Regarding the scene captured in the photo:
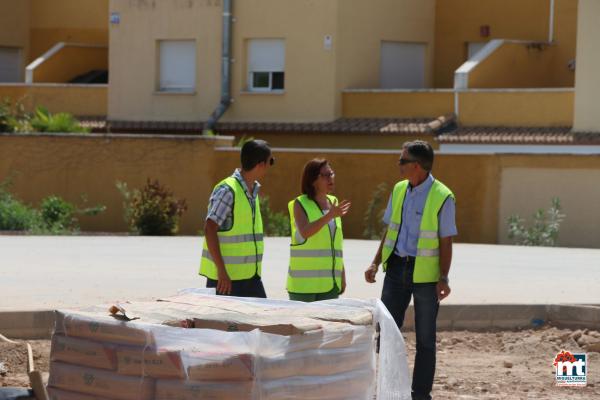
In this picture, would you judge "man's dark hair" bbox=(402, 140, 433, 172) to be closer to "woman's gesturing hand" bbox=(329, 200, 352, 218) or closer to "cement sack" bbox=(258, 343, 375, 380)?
"woman's gesturing hand" bbox=(329, 200, 352, 218)

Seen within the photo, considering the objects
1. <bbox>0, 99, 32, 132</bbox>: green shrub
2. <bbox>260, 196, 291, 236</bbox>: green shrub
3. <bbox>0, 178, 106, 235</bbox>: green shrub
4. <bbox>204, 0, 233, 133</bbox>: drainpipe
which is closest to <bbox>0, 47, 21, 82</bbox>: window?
<bbox>204, 0, 233, 133</bbox>: drainpipe

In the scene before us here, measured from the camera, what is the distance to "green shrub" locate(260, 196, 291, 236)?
81.6ft

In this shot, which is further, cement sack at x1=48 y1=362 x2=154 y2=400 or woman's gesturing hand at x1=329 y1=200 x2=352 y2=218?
woman's gesturing hand at x1=329 y1=200 x2=352 y2=218

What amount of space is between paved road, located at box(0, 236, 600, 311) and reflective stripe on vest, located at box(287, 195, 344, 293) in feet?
11.1

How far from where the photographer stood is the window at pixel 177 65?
3528 centimetres

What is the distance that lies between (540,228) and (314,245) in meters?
15.4

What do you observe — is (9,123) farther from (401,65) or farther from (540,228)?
(540,228)

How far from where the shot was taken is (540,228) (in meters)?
24.2

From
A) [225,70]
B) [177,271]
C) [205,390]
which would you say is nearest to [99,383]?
[205,390]

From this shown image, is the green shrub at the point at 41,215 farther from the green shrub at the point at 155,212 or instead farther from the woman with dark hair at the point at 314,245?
the woman with dark hair at the point at 314,245

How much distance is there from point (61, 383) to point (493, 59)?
27.5 metres

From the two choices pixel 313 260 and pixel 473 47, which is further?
pixel 473 47

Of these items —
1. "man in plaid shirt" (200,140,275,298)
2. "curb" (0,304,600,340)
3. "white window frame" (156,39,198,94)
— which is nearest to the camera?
"man in plaid shirt" (200,140,275,298)

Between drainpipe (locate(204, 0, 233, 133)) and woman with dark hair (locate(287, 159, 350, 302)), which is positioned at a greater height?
drainpipe (locate(204, 0, 233, 133))
